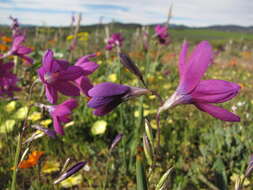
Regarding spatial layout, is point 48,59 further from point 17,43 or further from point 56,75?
point 17,43

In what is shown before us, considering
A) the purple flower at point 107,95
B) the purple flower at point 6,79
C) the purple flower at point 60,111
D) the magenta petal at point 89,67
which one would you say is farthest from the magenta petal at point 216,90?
the purple flower at point 6,79

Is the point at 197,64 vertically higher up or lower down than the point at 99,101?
higher up

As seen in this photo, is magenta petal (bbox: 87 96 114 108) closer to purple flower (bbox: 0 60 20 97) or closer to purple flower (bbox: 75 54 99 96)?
purple flower (bbox: 75 54 99 96)

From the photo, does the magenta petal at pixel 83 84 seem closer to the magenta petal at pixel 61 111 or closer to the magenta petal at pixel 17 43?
the magenta petal at pixel 61 111

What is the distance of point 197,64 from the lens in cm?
71

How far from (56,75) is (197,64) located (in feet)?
1.76

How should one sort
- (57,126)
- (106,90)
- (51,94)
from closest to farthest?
(106,90) < (51,94) < (57,126)

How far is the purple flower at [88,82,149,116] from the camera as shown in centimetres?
69

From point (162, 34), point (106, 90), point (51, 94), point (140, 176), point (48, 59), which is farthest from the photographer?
point (162, 34)

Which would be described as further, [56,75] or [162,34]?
[162,34]

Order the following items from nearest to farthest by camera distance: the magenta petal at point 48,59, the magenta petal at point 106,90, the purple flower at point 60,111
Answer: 1. the magenta petal at point 106,90
2. the magenta petal at point 48,59
3. the purple flower at point 60,111

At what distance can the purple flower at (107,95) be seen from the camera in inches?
27.1

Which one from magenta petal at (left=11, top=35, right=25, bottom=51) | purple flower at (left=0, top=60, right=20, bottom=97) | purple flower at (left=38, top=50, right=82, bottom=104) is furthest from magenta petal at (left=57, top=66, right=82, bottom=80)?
magenta petal at (left=11, top=35, right=25, bottom=51)

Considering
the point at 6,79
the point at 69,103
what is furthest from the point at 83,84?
the point at 6,79
